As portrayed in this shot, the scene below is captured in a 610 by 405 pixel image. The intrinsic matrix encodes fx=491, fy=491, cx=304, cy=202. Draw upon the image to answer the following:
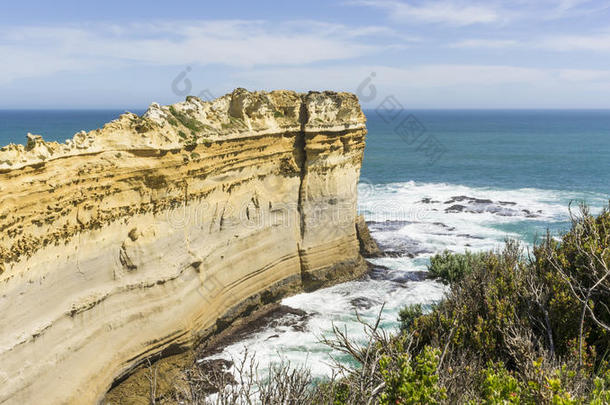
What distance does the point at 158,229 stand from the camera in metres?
15.5

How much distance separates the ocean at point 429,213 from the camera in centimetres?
1928

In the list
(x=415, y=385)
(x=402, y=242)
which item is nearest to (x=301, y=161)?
(x=402, y=242)

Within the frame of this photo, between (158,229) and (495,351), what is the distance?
1027 cm

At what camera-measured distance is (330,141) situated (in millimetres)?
22641

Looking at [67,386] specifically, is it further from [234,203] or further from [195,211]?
[234,203]

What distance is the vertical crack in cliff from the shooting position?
853 inches

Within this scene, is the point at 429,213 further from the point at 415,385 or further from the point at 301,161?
the point at 415,385

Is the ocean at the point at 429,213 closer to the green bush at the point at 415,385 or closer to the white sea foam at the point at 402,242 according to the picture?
the white sea foam at the point at 402,242

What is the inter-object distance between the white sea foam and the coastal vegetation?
1585mm

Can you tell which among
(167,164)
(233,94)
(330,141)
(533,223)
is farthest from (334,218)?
(533,223)

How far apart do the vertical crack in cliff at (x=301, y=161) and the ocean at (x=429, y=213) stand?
286cm


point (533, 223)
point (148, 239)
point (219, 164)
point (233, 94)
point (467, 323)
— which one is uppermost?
point (233, 94)

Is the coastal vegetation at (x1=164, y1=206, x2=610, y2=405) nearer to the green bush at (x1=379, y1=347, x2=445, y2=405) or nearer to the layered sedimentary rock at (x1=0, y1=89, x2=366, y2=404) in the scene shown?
the green bush at (x1=379, y1=347, x2=445, y2=405)

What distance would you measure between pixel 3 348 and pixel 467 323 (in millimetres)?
11283
